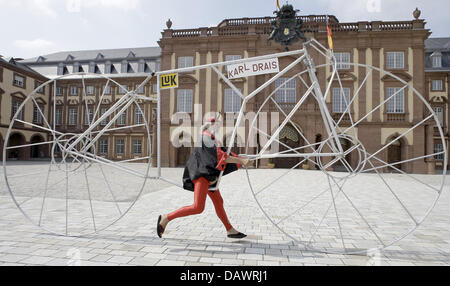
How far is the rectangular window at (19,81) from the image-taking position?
113 feet

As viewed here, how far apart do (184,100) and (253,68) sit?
23092 mm

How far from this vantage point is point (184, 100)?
26656 mm

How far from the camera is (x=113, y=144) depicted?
37594mm

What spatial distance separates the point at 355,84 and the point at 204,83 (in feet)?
47.3

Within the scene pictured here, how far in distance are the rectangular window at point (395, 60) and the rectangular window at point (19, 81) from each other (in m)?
44.0

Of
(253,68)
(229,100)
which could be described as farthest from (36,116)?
(253,68)

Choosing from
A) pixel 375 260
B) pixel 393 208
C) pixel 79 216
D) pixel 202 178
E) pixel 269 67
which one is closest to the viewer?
pixel 375 260

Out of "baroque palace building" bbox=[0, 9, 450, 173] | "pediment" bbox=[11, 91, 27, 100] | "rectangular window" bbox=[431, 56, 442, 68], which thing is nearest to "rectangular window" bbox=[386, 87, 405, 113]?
"baroque palace building" bbox=[0, 9, 450, 173]

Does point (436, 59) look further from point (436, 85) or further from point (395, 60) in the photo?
point (395, 60)

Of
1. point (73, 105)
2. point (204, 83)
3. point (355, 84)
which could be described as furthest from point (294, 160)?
point (73, 105)

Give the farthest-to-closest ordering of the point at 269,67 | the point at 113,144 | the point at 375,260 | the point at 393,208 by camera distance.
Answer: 1. the point at 113,144
2. the point at 393,208
3. the point at 269,67
4. the point at 375,260

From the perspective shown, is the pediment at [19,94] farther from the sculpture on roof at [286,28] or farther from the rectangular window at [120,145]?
the sculpture on roof at [286,28]
